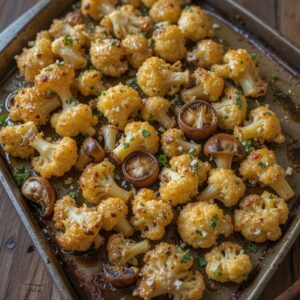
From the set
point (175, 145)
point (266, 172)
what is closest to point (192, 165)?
point (175, 145)

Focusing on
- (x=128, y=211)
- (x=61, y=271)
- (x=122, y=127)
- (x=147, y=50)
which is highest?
(x=147, y=50)

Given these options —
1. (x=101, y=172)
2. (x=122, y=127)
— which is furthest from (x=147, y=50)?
(x=101, y=172)

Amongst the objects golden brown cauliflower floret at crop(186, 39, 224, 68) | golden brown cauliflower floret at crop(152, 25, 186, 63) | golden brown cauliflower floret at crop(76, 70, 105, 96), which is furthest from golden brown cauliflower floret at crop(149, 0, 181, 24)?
golden brown cauliflower floret at crop(76, 70, 105, 96)

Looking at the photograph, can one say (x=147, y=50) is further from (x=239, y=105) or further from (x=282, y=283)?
(x=282, y=283)

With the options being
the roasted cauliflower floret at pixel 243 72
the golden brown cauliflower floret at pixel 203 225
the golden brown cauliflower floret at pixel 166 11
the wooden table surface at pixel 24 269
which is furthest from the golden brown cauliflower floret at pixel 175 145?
the golden brown cauliflower floret at pixel 166 11

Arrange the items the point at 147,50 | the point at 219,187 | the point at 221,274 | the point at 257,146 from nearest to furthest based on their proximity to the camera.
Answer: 1. the point at 221,274
2. the point at 219,187
3. the point at 257,146
4. the point at 147,50

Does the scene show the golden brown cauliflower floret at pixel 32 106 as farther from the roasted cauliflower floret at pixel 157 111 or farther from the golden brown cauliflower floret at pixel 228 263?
the golden brown cauliflower floret at pixel 228 263

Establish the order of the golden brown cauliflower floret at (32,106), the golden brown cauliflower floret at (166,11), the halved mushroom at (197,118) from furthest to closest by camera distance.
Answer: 1. the golden brown cauliflower floret at (166,11)
2. the golden brown cauliflower floret at (32,106)
3. the halved mushroom at (197,118)
